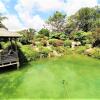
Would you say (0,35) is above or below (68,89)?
above

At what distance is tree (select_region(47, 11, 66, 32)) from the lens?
2584 inches

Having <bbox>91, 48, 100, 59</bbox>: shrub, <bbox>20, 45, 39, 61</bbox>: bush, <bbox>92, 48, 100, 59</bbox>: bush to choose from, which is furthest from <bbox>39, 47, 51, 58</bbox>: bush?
<bbox>92, 48, 100, 59</bbox>: bush

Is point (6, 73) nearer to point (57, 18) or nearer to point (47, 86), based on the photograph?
point (47, 86)

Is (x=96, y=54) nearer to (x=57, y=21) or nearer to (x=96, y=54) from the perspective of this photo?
(x=96, y=54)

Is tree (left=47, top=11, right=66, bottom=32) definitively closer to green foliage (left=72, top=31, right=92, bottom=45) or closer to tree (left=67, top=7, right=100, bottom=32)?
tree (left=67, top=7, right=100, bottom=32)

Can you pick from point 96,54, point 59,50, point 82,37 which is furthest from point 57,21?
point 96,54

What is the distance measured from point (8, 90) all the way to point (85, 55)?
22150mm

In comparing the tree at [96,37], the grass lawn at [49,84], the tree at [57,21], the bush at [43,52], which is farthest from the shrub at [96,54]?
the tree at [57,21]

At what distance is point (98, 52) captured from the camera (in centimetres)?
3359

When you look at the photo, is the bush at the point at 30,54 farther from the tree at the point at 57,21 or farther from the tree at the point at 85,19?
the tree at the point at 57,21

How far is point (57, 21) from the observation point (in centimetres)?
6656

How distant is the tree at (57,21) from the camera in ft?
215

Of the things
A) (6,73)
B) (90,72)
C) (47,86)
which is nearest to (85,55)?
(90,72)

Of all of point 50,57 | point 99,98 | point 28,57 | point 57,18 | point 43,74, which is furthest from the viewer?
point 57,18
